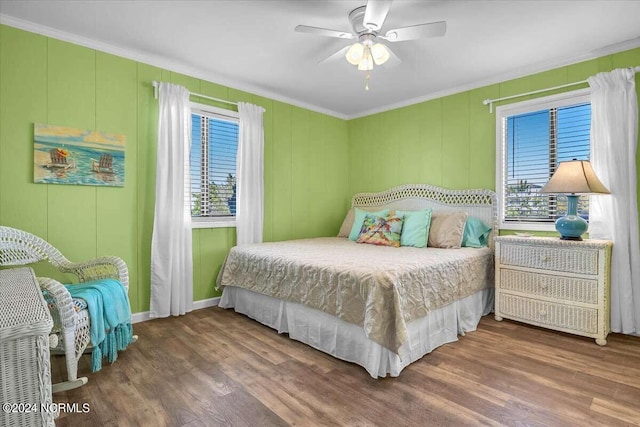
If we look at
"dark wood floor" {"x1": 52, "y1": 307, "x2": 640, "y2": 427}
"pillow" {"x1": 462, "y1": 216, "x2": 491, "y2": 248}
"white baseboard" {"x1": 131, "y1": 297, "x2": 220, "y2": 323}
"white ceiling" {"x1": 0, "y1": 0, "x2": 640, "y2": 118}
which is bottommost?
"dark wood floor" {"x1": 52, "y1": 307, "x2": 640, "y2": 427}

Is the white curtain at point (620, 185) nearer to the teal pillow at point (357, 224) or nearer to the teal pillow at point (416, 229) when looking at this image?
the teal pillow at point (416, 229)

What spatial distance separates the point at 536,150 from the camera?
3.43 meters

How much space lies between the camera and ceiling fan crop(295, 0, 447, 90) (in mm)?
2113

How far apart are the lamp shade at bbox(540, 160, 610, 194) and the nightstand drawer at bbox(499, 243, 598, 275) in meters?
0.50

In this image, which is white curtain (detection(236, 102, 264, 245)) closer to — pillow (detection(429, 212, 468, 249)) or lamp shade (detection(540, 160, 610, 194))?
pillow (detection(429, 212, 468, 249))

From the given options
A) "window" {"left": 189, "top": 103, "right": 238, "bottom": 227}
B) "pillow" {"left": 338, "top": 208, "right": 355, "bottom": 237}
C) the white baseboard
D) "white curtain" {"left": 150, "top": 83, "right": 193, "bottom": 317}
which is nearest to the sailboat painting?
"white curtain" {"left": 150, "top": 83, "right": 193, "bottom": 317}

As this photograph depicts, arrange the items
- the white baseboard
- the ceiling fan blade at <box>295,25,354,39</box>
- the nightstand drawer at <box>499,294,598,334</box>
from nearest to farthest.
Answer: the ceiling fan blade at <box>295,25,354,39</box>, the nightstand drawer at <box>499,294,598,334</box>, the white baseboard

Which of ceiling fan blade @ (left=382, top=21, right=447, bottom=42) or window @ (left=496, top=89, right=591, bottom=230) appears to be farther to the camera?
window @ (left=496, top=89, right=591, bottom=230)

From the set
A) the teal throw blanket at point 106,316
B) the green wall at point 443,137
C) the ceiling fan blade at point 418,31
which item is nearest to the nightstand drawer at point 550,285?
the green wall at point 443,137

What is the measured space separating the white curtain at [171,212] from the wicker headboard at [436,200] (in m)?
2.52

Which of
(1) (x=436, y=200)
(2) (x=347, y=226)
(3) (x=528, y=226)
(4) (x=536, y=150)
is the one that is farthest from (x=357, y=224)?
(4) (x=536, y=150)

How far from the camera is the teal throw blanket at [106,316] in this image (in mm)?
2168

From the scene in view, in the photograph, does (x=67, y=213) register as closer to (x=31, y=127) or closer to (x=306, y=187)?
(x=31, y=127)

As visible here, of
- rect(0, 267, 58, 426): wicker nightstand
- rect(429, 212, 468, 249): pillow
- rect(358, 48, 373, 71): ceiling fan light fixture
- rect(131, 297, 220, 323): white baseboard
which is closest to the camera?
rect(0, 267, 58, 426): wicker nightstand
